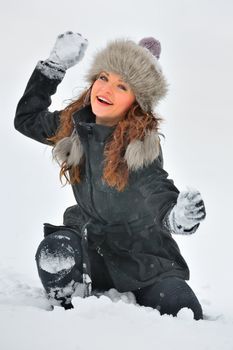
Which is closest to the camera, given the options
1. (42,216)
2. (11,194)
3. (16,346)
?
(16,346)

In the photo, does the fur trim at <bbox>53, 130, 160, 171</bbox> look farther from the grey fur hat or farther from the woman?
the grey fur hat

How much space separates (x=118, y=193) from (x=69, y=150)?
0.28 meters

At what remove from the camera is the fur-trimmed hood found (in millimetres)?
2432

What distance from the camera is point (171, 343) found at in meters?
1.76

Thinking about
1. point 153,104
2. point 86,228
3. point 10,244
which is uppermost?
point 153,104

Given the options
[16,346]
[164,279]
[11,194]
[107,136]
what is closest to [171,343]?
[16,346]

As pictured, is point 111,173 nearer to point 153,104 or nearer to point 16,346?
point 153,104

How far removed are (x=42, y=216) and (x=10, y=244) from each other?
68 centimetres

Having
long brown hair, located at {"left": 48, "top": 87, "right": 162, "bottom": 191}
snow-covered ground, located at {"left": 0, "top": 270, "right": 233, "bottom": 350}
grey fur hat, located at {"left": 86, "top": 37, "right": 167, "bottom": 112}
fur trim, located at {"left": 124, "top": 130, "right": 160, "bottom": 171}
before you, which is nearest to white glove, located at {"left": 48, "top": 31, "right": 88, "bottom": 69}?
grey fur hat, located at {"left": 86, "top": 37, "right": 167, "bottom": 112}

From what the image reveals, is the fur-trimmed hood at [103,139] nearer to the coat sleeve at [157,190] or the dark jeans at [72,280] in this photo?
the coat sleeve at [157,190]

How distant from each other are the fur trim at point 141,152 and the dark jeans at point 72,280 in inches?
15.6

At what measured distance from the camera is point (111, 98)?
2.52 m

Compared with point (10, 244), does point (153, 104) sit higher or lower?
higher

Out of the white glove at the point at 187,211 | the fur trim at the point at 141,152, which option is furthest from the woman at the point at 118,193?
the white glove at the point at 187,211
